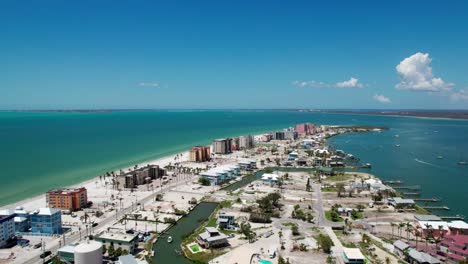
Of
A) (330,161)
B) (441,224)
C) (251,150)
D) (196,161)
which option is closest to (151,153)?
(196,161)

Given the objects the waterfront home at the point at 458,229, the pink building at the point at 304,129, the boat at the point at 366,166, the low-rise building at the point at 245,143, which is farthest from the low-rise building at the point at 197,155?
the pink building at the point at 304,129

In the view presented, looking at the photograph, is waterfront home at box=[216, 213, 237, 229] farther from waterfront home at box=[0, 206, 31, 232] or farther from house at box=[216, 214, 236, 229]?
waterfront home at box=[0, 206, 31, 232]

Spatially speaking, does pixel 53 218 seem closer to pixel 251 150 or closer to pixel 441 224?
pixel 441 224

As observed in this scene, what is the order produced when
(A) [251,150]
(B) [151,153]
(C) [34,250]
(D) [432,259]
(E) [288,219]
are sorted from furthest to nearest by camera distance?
(A) [251,150] → (B) [151,153] → (E) [288,219] → (C) [34,250] → (D) [432,259]

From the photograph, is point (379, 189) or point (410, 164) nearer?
point (379, 189)

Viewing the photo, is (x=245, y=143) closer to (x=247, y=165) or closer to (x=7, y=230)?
(x=247, y=165)

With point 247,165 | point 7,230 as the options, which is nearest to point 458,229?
point 247,165

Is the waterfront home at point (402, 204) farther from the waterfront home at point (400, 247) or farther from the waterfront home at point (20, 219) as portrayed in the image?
the waterfront home at point (20, 219)
